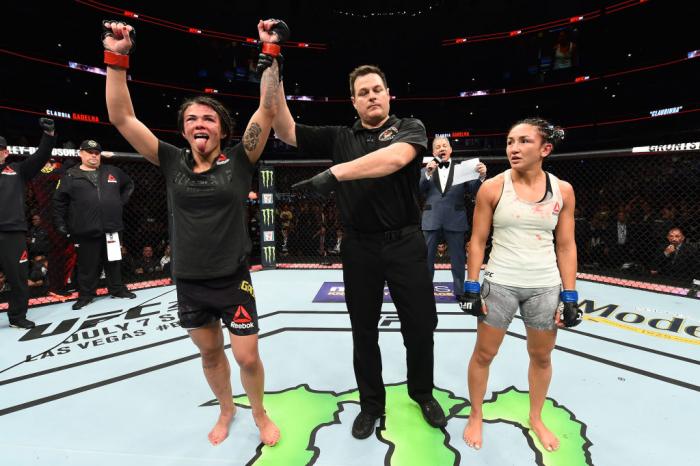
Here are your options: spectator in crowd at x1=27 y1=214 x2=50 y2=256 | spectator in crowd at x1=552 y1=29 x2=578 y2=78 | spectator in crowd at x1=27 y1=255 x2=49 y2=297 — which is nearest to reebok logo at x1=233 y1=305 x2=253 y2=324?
spectator in crowd at x1=27 y1=214 x2=50 y2=256

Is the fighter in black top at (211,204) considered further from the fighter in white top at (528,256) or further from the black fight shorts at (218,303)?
the fighter in white top at (528,256)

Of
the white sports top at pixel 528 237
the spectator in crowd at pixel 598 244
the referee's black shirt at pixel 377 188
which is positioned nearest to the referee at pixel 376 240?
the referee's black shirt at pixel 377 188

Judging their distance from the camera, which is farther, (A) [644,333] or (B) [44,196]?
(B) [44,196]

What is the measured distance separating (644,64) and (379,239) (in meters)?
15.3

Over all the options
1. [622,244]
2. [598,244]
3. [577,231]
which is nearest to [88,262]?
[577,231]

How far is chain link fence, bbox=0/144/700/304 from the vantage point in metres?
3.97

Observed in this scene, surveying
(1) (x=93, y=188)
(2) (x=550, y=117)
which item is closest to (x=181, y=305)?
(1) (x=93, y=188)

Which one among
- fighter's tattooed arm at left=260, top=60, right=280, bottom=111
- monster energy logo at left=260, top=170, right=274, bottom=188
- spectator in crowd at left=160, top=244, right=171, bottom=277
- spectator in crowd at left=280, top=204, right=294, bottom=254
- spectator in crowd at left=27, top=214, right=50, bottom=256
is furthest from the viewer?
spectator in crowd at left=280, top=204, right=294, bottom=254

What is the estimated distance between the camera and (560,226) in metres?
1.54

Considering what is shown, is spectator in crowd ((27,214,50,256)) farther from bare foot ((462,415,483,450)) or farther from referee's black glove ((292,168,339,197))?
bare foot ((462,415,483,450))

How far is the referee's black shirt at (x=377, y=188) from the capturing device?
1.56m

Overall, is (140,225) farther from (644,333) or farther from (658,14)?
(658,14)

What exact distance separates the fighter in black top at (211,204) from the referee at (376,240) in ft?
0.77

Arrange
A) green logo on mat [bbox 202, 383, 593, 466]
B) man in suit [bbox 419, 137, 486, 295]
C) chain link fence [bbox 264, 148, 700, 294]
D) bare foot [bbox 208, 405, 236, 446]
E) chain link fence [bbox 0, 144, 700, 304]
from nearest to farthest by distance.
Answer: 1. green logo on mat [bbox 202, 383, 593, 466]
2. bare foot [bbox 208, 405, 236, 446]
3. man in suit [bbox 419, 137, 486, 295]
4. chain link fence [bbox 0, 144, 700, 304]
5. chain link fence [bbox 264, 148, 700, 294]
